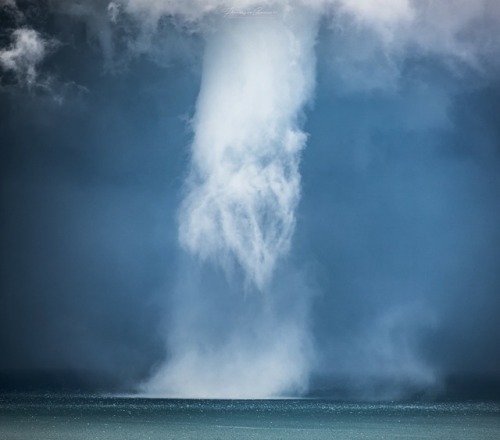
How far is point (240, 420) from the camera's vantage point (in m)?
83.4

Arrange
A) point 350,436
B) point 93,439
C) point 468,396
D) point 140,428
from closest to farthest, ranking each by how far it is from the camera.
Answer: point 93,439 < point 350,436 < point 140,428 < point 468,396

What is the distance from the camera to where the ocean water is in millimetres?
69688

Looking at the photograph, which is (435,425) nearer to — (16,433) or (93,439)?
(93,439)

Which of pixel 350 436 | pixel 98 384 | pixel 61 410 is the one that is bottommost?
pixel 350 436

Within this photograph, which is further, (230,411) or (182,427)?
(230,411)

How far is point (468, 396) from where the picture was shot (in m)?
139

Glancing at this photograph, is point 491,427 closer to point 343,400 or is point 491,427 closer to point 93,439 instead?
point 93,439

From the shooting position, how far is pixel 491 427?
77.4 meters

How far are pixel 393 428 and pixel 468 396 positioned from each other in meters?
68.2

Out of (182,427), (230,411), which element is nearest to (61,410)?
(230,411)

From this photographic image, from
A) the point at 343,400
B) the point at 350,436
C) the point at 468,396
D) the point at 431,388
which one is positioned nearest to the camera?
the point at 350,436

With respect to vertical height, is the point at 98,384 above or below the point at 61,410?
above

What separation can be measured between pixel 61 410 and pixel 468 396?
73.8 metres

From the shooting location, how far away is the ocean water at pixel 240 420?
229 ft
